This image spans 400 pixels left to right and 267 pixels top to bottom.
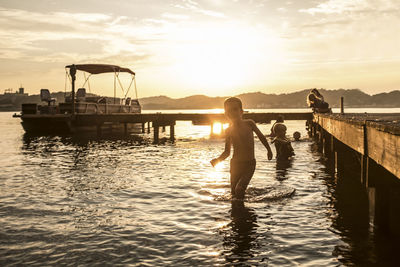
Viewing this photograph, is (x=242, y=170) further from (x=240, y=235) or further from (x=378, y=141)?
(x=378, y=141)

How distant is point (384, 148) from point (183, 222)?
394cm

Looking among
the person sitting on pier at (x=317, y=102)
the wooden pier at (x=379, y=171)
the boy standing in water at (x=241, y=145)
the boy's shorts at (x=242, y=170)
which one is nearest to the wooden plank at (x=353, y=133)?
the wooden pier at (x=379, y=171)

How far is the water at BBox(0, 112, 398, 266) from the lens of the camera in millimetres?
5387

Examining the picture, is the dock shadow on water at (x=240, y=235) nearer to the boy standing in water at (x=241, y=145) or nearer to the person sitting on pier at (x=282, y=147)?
the boy standing in water at (x=241, y=145)

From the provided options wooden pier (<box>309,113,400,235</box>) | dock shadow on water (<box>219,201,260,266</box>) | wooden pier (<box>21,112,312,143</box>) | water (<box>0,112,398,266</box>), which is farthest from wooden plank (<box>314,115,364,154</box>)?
wooden pier (<box>21,112,312,143</box>)

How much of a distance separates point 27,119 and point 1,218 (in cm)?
2903

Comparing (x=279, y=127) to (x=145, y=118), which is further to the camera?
(x=145, y=118)

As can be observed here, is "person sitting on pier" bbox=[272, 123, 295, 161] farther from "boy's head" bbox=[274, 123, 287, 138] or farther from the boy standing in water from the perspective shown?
the boy standing in water

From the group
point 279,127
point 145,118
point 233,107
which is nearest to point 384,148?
point 233,107

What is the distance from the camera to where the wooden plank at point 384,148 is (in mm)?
4188

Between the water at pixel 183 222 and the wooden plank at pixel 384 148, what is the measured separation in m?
1.46

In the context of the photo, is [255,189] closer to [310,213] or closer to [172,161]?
[310,213]

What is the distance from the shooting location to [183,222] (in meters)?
7.19

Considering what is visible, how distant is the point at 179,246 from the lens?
229 inches
